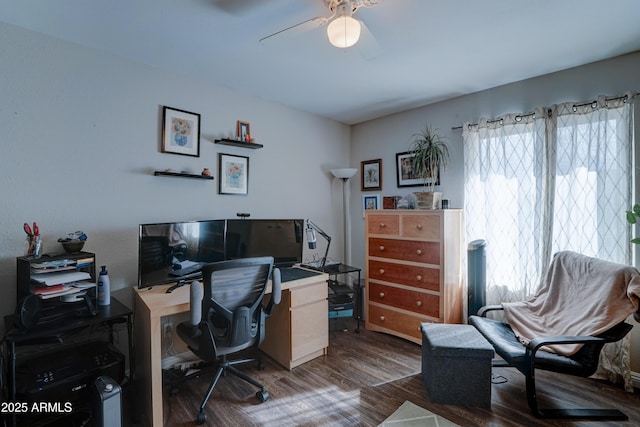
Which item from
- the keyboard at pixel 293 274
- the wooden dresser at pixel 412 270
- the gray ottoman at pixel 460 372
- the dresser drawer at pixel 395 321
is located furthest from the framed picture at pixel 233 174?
the gray ottoman at pixel 460 372

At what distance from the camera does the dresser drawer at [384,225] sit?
9.82 ft

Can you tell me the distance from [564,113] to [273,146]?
264 centimetres

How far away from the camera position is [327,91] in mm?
2889

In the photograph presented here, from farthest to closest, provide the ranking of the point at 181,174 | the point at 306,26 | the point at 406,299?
1. the point at 406,299
2. the point at 181,174
3. the point at 306,26

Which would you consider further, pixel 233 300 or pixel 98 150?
pixel 98 150

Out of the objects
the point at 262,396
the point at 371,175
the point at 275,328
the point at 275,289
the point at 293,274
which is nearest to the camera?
the point at 262,396

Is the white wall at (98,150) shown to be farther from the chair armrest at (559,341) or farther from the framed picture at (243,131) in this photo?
the chair armrest at (559,341)

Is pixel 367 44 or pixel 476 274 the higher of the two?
pixel 367 44

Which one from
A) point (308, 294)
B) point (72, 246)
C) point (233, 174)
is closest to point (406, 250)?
point (308, 294)

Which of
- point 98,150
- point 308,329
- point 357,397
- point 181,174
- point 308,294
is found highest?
point 98,150

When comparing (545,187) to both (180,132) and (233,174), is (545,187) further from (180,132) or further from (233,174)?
(180,132)

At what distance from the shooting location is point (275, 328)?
257cm

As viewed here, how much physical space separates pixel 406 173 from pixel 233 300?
7.93ft

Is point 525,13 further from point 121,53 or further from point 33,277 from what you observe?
point 33,277
